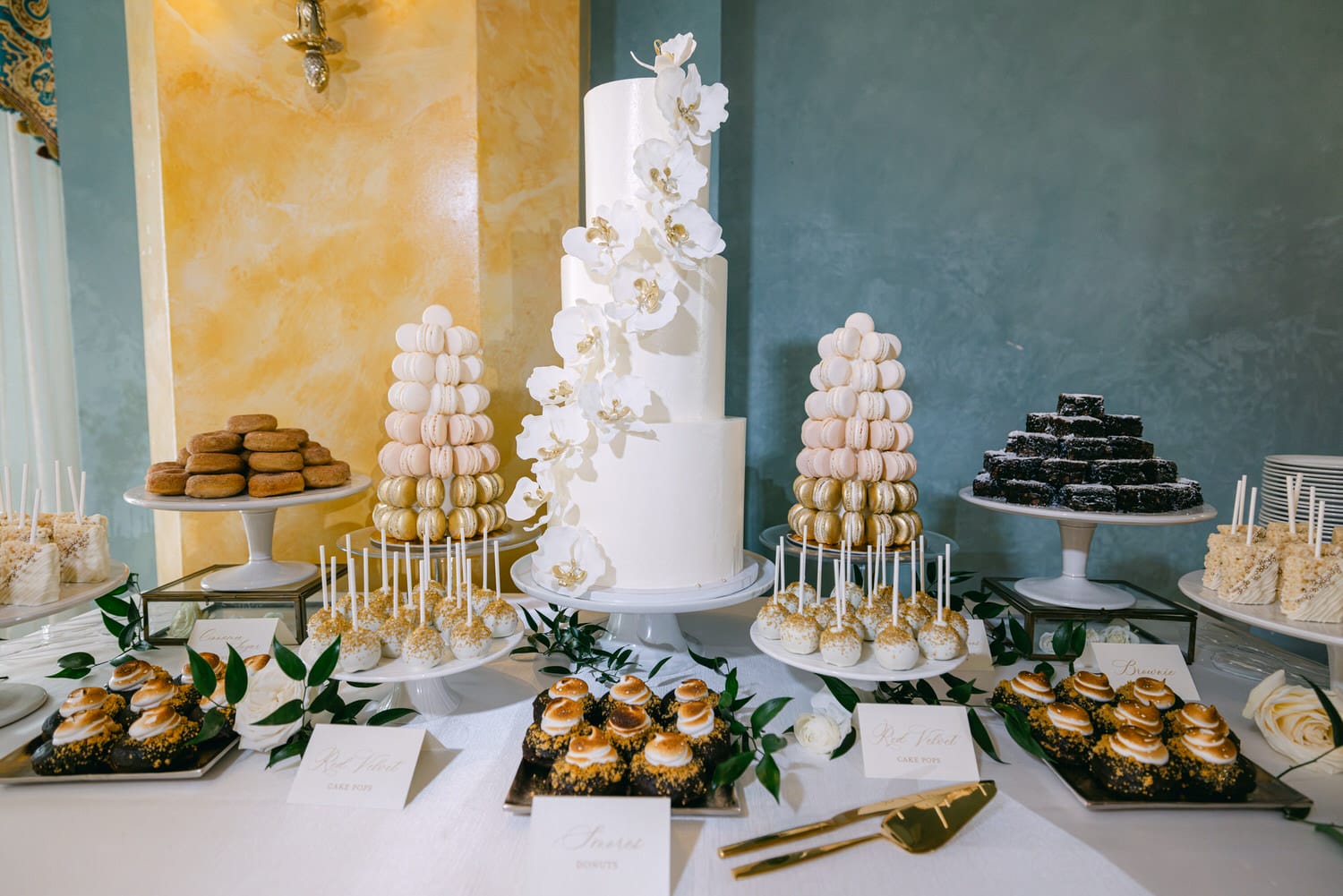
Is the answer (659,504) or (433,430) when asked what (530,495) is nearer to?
(659,504)

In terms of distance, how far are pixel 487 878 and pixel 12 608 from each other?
996 millimetres

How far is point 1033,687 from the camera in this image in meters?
1.22

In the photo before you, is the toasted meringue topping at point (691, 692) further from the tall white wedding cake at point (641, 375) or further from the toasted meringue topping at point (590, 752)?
the tall white wedding cake at point (641, 375)

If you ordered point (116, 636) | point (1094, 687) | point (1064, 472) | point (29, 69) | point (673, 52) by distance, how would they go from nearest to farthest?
point (1094, 687) → point (673, 52) → point (116, 636) → point (1064, 472) → point (29, 69)

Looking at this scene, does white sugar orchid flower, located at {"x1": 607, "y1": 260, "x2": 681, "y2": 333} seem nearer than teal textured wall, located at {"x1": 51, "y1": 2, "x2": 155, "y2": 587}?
Yes

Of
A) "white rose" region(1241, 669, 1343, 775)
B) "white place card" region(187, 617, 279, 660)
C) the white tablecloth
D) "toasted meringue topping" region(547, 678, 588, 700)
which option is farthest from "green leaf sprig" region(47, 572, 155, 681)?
"white rose" region(1241, 669, 1343, 775)

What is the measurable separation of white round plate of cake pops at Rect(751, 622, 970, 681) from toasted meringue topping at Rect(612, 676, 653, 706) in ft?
0.72

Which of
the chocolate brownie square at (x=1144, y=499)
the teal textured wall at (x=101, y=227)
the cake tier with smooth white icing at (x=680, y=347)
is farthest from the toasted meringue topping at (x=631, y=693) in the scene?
the teal textured wall at (x=101, y=227)

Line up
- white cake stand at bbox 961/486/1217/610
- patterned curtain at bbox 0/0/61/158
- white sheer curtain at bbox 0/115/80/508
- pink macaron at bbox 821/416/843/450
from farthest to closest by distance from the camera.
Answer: white sheer curtain at bbox 0/115/80/508 → patterned curtain at bbox 0/0/61/158 → pink macaron at bbox 821/416/843/450 → white cake stand at bbox 961/486/1217/610

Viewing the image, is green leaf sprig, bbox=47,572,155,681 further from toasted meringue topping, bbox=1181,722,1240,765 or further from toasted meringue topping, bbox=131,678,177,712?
toasted meringue topping, bbox=1181,722,1240,765

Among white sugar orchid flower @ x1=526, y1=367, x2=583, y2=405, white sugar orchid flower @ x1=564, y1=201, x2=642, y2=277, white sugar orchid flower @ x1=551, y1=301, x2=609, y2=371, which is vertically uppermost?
white sugar orchid flower @ x1=564, y1=201, x2=642, y2=277

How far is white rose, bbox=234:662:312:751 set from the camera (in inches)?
43.8

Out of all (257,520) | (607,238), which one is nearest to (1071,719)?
(607,238)

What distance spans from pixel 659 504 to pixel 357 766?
0.69m
